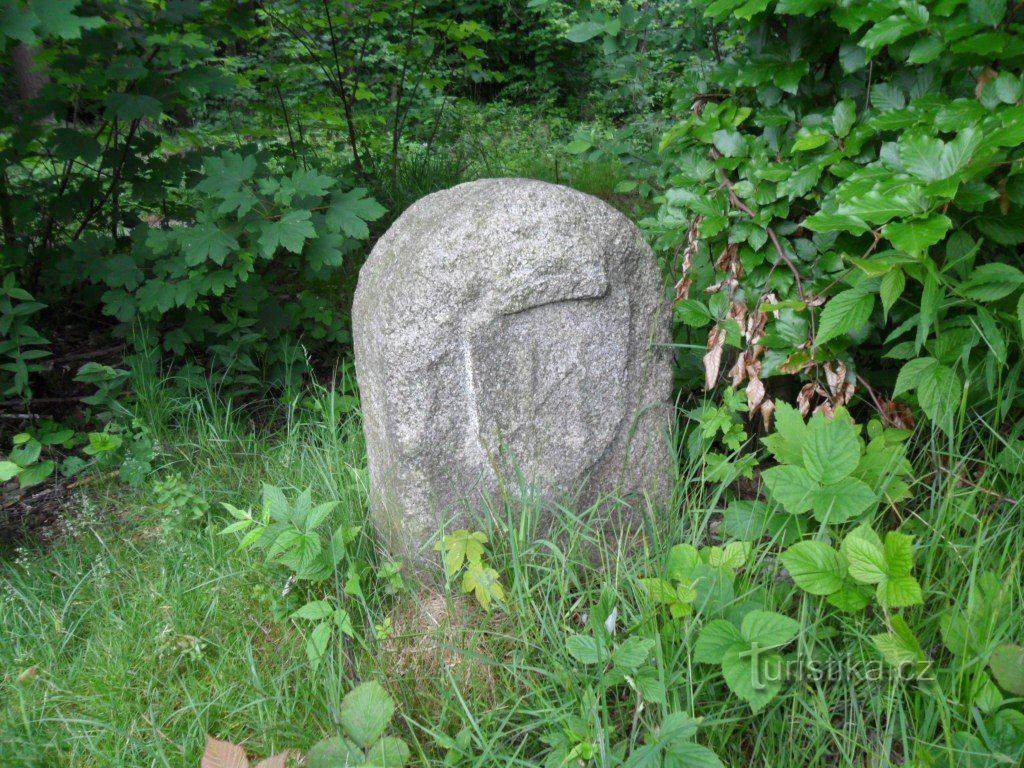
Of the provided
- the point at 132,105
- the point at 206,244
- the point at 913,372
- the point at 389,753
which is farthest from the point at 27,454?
the point at 913,372

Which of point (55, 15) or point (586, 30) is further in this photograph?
point (586, 30)

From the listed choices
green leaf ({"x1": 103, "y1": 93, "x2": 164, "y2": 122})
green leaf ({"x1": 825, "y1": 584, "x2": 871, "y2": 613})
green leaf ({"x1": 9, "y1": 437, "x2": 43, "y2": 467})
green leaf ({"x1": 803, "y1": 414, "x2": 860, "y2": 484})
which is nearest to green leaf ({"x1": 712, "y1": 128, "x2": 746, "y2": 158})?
green leaf ({"x1": 803, "y1": 414, "x2": 860, "y2": 484})

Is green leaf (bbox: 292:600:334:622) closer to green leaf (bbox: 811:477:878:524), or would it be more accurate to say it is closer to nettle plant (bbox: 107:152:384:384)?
green leaf (bbox: 811:477:878:524)

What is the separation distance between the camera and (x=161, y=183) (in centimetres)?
361

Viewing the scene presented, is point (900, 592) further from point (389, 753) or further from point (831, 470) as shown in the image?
point (389, 753)

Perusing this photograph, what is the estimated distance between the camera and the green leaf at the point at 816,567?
170 cm

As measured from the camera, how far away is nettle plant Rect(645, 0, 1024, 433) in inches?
67.5

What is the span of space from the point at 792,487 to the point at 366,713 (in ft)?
3.61

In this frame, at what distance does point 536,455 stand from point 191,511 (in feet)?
4.13

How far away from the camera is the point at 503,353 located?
6.98 feet

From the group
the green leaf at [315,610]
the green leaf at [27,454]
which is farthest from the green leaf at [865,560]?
the green leaf at [27,454]

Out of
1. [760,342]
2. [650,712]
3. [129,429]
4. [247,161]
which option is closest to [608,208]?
[760,342]

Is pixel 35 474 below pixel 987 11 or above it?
below

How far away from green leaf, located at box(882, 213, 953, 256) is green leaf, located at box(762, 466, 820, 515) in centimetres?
56
